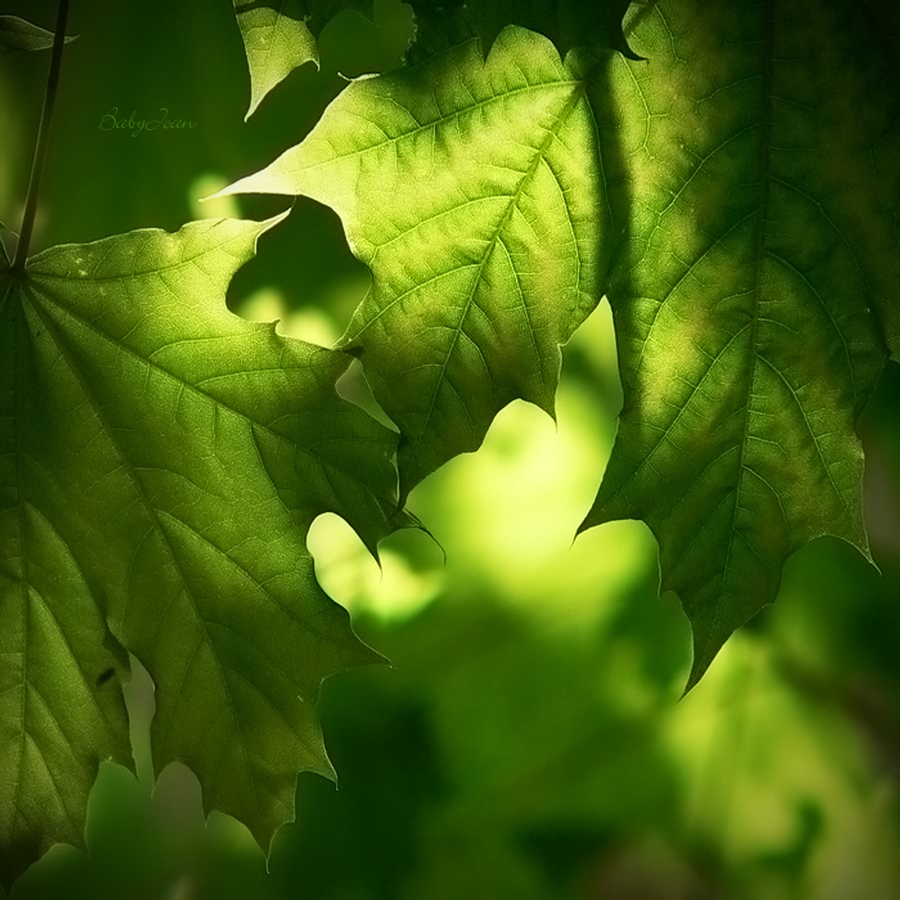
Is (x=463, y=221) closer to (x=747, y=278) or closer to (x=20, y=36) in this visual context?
(x=747, y=278)

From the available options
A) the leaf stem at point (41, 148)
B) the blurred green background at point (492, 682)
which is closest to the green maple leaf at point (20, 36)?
the leaf stem at point (41, 148)

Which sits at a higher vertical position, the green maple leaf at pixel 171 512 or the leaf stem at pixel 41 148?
the leaf stem at pixel 41 148

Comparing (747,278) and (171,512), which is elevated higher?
(747,278)

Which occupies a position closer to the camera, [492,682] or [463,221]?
[463,221]

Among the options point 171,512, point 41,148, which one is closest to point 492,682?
point 171,512

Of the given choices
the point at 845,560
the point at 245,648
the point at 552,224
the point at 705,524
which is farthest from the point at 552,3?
the point at 845,560

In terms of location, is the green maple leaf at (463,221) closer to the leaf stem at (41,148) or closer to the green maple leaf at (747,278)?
the green maple leaf at (747,278)

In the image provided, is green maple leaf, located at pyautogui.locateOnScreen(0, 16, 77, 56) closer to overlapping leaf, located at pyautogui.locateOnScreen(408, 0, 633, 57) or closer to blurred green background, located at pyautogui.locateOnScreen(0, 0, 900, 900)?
overlapping leaf, located at pyautogui.locateOnScreen(408, 0, 633, 57)
